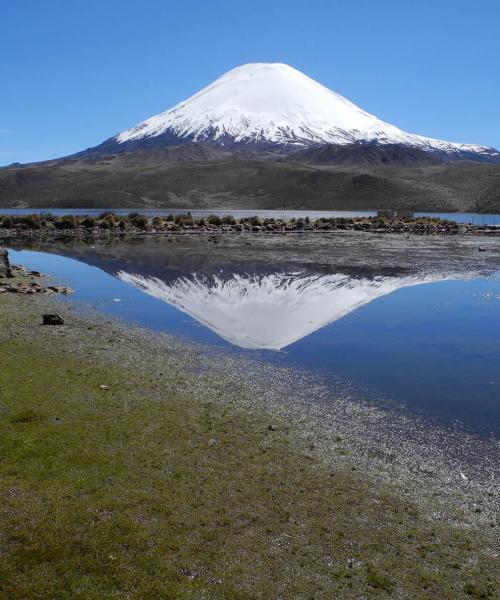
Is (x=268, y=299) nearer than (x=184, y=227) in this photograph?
Yes

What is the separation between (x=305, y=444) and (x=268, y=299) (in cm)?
1387

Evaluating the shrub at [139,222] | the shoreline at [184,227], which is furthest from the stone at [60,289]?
the shrub at [139,222]

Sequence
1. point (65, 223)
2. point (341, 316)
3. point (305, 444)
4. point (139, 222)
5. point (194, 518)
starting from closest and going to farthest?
point (194, 518) → point (305, 444) → point (341, 316) → point (65, 223) → point (139, 222)

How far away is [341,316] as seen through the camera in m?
20.2

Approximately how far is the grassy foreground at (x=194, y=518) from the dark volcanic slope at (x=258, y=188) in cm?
13048

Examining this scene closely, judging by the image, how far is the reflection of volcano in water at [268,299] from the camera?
58.2 ft

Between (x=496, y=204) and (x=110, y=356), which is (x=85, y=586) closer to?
(x=110, y=356)

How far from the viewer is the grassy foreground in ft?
19.8

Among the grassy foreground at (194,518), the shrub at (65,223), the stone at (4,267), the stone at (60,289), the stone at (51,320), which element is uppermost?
the shrub at (65,223)

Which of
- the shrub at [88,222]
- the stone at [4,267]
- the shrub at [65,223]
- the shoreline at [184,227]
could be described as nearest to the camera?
the stone at [4,267]

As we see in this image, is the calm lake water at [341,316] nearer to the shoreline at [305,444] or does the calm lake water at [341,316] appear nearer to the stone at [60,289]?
the stone at [60,289]

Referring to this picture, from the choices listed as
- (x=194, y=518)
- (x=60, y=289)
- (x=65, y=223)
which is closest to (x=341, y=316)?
(x=60, y=289)

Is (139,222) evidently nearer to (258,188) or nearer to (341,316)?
(341,316)

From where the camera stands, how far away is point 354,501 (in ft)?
25.1
